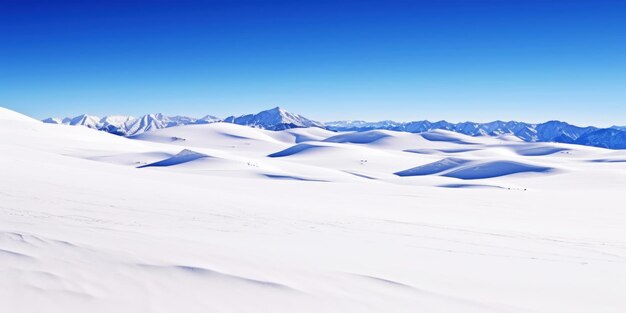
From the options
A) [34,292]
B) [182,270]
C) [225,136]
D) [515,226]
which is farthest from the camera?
[225,136]

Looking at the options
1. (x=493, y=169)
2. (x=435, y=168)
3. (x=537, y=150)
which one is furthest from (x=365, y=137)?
(x=493, y=169)

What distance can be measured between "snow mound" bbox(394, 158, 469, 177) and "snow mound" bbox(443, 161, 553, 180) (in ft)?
15.3

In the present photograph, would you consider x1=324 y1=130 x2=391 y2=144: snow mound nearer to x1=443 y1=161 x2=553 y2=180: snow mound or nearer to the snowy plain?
x1=443 y1=161 x2=553 y2=180: snow mound

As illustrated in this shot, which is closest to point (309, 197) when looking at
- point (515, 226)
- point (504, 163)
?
point (515, 226)

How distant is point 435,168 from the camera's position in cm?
6281

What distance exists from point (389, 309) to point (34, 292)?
468cm

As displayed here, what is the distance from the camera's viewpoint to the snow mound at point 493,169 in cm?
5047

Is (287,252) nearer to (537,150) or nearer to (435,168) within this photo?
(435,168)

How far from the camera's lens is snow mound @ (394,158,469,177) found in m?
60.7

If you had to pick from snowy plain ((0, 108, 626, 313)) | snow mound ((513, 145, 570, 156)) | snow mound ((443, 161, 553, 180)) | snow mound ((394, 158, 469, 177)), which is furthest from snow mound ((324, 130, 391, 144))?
snowy plain ((0, 108, 626, 313))

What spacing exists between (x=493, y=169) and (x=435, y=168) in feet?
34.3

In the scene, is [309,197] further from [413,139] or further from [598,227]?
[413,139]

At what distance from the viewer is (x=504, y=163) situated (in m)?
54.6

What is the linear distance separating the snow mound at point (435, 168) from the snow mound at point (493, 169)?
465cm
